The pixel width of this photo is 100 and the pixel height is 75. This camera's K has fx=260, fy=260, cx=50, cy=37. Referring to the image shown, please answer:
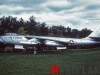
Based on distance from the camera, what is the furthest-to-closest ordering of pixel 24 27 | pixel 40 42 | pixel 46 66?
pixel 24 27 < pixel 40 42 < pixel 46 66

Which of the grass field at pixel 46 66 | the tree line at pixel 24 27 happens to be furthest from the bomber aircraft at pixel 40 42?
the tree line at pixel 24 27

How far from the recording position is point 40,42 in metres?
59.1

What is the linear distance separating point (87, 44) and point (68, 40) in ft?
16.7

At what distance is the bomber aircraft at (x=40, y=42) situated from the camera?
2165 inches

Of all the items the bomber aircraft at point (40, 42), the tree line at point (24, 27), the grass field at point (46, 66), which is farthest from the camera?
the tree line at point (24, 27)

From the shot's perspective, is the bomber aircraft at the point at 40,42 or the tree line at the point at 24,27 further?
the tree line at the point at 24,27

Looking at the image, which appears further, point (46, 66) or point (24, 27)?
point (24, 27)

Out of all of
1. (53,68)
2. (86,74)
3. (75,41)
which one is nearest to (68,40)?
(75,41)

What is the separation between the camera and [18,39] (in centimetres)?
5500

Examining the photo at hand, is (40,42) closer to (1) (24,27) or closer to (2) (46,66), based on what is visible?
(2) (46,66)

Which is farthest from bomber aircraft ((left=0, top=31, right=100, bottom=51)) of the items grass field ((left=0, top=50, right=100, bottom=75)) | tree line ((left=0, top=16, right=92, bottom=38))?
tree line ((left=0, top=16, right=92, bottom=38))

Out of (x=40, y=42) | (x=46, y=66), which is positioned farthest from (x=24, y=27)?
(x=46, y=66)

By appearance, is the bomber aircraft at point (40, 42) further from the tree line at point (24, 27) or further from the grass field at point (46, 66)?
the tree line at point (24, 27)

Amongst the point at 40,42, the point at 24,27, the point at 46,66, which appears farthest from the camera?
the point at 24,27
